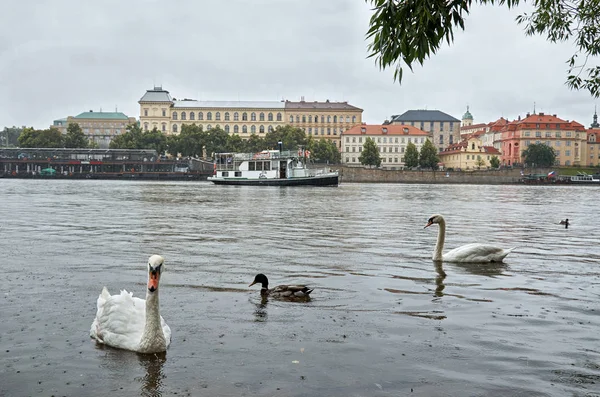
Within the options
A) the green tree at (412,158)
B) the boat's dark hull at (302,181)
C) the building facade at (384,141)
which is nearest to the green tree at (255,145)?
the green tree at (412,158)

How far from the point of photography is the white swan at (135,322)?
23.4 ft

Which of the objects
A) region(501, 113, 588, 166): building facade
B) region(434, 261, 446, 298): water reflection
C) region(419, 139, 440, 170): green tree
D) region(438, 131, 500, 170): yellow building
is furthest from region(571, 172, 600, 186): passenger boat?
region(434, 261, 446, 298): water reflection

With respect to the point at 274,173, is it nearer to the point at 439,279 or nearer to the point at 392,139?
the point at 439,279

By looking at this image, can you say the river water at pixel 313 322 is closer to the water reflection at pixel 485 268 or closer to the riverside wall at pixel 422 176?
the water reflection at pixel 485 268

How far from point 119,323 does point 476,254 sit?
886cm

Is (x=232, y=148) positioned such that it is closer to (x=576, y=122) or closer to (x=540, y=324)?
(x=576, y=122)

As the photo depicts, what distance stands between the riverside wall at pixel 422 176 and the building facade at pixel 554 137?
95.0 ft

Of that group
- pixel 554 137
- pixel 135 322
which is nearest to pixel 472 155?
pixel 554 137

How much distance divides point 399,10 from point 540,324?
513 cm

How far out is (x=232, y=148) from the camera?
147625mm

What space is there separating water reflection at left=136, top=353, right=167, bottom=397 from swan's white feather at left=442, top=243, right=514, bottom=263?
333 inches

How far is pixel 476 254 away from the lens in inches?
561

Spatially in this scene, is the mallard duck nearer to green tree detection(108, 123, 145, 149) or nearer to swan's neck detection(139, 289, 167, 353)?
swan's neck detection(139, 289, 167, 353)

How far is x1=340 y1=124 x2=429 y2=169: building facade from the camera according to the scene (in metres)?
179
